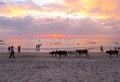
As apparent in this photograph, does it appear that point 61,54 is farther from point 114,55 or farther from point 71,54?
point 114,55

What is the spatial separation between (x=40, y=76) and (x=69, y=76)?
1922mm

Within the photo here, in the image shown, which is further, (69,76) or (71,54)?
(71,54)

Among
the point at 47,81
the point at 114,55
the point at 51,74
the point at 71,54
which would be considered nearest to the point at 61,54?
the point at 71,54

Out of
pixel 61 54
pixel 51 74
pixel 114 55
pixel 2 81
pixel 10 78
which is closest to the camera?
pixel 2 81

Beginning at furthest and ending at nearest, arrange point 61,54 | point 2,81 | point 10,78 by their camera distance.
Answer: point 61,54, point 10,78, point 2,81

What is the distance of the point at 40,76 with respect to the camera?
18734 millimetres

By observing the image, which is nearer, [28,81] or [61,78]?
[28,81]

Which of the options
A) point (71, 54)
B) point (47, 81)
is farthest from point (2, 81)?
point (71, 54)

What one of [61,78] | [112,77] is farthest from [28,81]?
[112,77]

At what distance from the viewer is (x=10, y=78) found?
17766mm

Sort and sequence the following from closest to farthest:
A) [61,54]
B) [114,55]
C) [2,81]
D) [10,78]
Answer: [2,81], [10,78], [61,54], [114,55]

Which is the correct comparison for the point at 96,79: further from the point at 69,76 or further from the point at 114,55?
the point at 114,55

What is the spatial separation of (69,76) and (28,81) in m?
3.15

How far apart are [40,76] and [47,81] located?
1.98 meters
